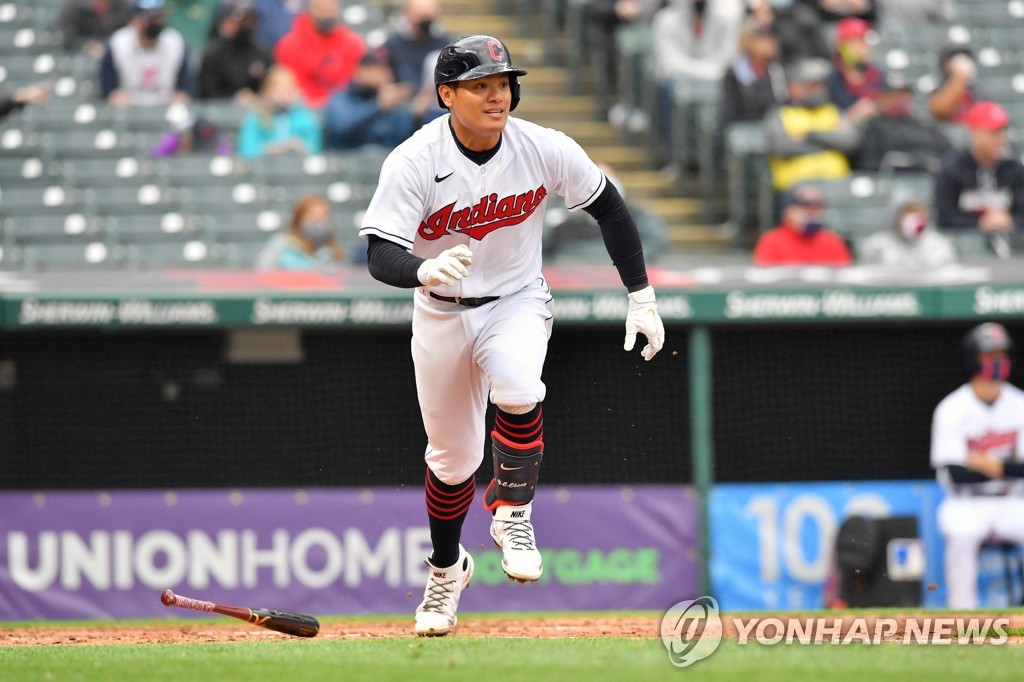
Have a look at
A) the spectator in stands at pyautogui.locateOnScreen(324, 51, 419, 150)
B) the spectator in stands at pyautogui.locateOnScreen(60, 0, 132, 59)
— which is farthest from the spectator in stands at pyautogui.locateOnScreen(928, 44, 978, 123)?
the spectator in stands at pyautogui.locateOnScreen(60, 0, 132, 59)

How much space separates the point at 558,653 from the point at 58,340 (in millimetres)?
4702

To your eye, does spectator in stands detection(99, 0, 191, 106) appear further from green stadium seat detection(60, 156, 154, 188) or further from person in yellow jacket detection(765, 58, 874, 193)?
person in yellow jacket detection(765, 58, 874, 193)

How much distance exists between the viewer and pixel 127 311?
8453mm

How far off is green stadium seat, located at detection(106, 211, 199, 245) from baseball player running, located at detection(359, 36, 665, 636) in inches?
171

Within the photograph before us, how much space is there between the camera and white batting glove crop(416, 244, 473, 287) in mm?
5054

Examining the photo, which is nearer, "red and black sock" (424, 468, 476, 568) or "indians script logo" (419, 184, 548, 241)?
"indians script logo" (419, 184, 548, 241)

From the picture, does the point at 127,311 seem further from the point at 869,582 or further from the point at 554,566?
the point at 869,582

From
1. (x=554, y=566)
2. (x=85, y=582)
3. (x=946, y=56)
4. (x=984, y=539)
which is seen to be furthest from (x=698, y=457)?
(x=946, y=56)

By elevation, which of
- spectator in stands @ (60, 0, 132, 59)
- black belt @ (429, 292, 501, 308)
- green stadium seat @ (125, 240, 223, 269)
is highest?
spectator in stands @ (60, 0, 132, 59)

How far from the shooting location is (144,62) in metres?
10.6

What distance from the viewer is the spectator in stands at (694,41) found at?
1151 cm

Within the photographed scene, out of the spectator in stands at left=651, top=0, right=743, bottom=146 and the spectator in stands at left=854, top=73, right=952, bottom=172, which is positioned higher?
the spectator in stands at left=651, top=0, right=743, bottom=146

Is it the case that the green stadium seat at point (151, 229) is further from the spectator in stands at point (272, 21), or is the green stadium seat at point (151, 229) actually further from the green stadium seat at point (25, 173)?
the spectator in stands at point (272, 21)

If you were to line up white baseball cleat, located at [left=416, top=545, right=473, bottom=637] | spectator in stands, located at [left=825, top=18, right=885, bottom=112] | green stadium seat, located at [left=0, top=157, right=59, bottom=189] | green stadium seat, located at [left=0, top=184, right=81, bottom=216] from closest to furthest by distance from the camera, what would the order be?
white baseball cleat, located at [left=416, top=545, right=473, bottom=637] → green stadium seat, located at [left=0, top=184, right=81, bottom=216] → green stadium seat, located at [left=0, top=157, right=59, bottom=189] → spectator in stands, located at [left=825, top=18, right=885, bottom=112]
